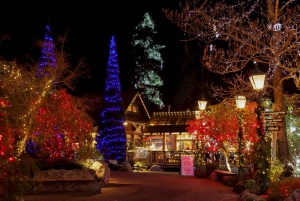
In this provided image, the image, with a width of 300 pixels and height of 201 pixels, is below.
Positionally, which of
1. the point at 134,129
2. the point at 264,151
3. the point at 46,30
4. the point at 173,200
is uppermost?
the point at 46,30

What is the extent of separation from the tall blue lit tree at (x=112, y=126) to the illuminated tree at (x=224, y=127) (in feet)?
34.7

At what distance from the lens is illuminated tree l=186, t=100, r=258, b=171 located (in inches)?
858

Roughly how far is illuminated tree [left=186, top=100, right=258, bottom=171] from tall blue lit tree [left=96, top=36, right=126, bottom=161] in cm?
1058

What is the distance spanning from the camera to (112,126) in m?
33.1

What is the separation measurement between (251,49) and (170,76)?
38.2m

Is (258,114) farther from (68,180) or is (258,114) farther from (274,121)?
(68,180)

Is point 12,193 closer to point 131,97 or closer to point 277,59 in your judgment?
point 277,59

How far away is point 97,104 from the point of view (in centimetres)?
3591

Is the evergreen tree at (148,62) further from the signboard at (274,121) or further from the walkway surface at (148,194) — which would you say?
the signboard at (274,121)

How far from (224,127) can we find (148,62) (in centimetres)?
3135

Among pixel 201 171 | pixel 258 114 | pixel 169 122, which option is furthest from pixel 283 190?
pixel 169 122

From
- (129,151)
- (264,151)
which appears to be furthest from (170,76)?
(264,151)

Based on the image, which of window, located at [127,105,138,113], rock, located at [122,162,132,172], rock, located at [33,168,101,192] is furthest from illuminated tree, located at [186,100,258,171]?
window, located at [127,105,138,113]

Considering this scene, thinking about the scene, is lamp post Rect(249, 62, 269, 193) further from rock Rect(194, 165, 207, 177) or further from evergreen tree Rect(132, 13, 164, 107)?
evergreen tree Rect(132, 13, 164, 107)
